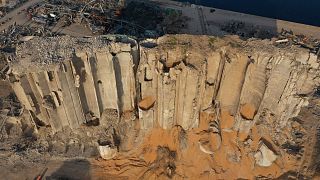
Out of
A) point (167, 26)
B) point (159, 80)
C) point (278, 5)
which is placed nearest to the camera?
point (159, 80)

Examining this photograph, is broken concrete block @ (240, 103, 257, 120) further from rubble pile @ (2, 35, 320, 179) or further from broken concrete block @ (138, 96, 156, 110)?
broken concrete block @ (138, 96, 156, 110)

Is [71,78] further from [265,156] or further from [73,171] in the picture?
[265,156]

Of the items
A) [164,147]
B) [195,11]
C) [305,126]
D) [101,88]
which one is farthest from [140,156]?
[195,11]

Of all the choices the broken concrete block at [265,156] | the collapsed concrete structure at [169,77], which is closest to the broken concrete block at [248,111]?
the collapsed concrete structure at [169,77]

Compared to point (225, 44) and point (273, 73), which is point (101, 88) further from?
point (273, 73)

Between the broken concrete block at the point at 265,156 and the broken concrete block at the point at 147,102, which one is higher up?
the broken concrete block at the point at 147,102

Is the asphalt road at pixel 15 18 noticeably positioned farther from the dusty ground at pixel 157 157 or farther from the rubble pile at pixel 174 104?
the dusty ground at pixel 157 157
